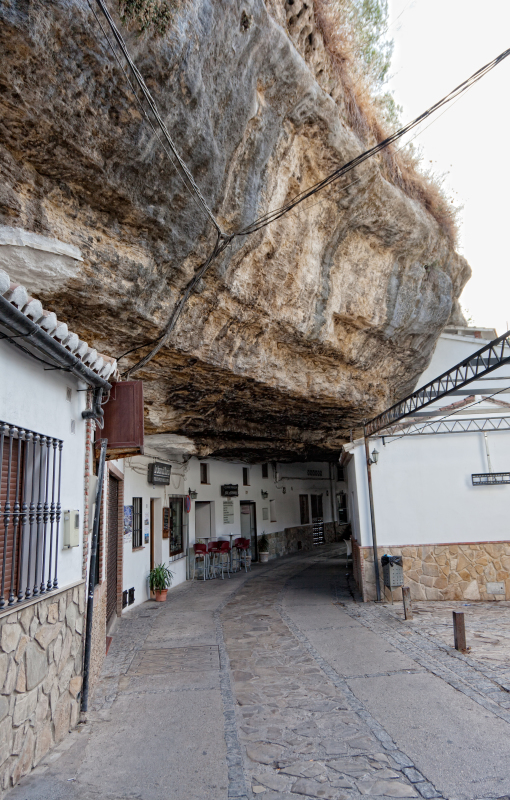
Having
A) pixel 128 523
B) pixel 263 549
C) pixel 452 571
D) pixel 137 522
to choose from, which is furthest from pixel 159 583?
pixel 263 549

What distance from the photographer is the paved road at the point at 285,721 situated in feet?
11.6

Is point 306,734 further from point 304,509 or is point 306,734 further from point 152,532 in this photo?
point 304,509

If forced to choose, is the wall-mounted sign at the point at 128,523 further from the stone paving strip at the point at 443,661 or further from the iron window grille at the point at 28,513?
the iron window grille at the point at 28,513

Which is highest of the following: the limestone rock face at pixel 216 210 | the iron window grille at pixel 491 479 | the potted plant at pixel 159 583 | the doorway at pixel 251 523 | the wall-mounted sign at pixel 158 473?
the limestone rock face at pixel 216 210

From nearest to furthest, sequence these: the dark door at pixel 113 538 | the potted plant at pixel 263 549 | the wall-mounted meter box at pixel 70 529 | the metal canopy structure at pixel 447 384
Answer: the wall-mounted meter box at pixel 70 529 < the metal canopy structure at pixel 447 384 < the dark door at pixel 113 538 < the potted plant at pixel 263 549

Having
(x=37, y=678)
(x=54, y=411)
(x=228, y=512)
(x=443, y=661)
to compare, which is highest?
(x=54, y=411)

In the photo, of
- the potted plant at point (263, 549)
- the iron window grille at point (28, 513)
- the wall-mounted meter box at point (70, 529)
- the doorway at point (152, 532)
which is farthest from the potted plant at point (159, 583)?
the potted plant at point (263, 549)

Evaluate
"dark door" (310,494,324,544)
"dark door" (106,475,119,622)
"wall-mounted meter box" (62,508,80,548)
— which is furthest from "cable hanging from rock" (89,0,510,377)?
"dark door" (310,494,324,544)

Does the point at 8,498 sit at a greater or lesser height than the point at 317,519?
greater

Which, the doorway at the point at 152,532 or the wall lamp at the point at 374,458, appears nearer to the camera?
the wall lamp at the point at 374,458

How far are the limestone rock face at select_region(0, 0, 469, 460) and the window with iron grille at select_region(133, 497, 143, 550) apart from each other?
74.7 inches

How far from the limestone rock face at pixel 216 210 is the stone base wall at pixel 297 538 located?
10.3 meters

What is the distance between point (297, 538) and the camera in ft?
75.0

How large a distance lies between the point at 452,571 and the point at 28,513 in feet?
30.6
